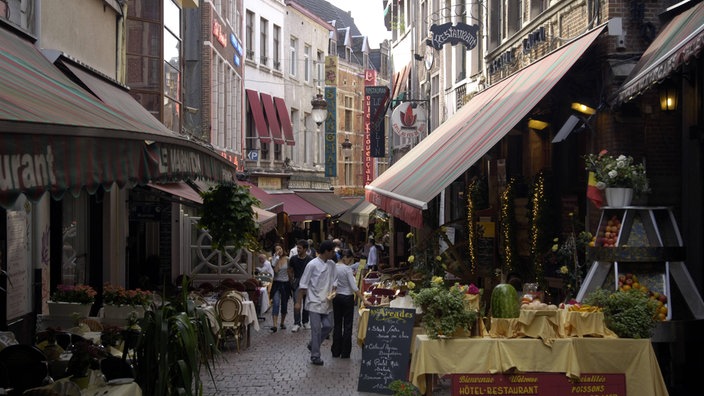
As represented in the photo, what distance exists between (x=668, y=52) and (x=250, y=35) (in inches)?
1256

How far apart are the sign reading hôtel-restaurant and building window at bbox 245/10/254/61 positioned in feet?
106

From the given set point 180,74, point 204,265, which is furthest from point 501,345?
point 180,74

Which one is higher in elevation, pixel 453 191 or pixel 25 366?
pixel 453 191

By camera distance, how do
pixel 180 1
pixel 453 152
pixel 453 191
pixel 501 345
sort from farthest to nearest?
1. pixel 453 191
2. pixel 180 1
3. pixel 453 152
4. pixel 501 345

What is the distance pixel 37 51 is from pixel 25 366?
4.96 meters

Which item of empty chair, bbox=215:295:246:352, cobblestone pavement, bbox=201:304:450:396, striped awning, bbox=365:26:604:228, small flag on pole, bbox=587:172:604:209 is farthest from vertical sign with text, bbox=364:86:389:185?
small flag on pole, bbox=587:172:604:209


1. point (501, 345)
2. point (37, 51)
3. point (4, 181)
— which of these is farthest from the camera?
point (37, 51)

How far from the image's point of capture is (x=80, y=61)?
43.8 ft

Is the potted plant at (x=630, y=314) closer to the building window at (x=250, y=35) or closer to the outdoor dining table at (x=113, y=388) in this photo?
the outdoor dining table at (x=113, y=388)

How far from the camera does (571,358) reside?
342 inches

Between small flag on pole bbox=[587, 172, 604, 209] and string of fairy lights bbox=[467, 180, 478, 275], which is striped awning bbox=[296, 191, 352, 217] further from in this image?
small flag on pole bbox=[587, 172, 604, 209]

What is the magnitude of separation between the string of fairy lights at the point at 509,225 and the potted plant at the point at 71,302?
729 centimetres

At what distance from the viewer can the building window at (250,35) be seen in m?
39.8

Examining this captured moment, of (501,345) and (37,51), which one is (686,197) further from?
(37,51)
